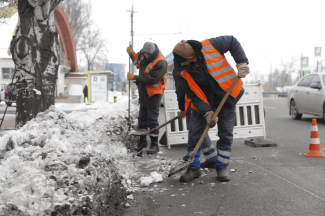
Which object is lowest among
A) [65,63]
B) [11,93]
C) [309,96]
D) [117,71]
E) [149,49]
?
[309,96]

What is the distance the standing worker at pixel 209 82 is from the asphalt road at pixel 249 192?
31 centimetres

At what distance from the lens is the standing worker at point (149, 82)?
20.1ft

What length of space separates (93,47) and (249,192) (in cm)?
6551

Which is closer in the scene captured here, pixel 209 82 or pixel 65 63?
pixel 209 82

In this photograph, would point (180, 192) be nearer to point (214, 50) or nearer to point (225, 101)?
point (225, 101)

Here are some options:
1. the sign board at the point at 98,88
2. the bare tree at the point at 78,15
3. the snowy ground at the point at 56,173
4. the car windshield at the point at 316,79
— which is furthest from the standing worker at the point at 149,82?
the bare tree at the point at 78,15

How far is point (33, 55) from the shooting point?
600 centimetres

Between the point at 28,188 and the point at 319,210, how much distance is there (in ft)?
7.94

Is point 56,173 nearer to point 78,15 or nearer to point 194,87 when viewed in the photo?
point 194,87

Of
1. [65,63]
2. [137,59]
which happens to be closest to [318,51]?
[65,63]

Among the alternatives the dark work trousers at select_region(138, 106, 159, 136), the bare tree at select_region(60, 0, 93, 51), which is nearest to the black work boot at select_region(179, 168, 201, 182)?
the dark work trousers at select_region(138, 106, 159, 136)

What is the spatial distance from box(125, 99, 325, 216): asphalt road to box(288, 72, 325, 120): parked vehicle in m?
5.69

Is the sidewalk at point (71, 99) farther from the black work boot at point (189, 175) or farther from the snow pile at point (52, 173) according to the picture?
the black work boot at point (189, 175)

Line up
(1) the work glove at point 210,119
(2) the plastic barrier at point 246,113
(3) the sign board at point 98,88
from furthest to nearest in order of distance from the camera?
(3) the sign board at point 98,88
(2) the plastic barrier at point 246,113
(1) the work glove at point 210,119
